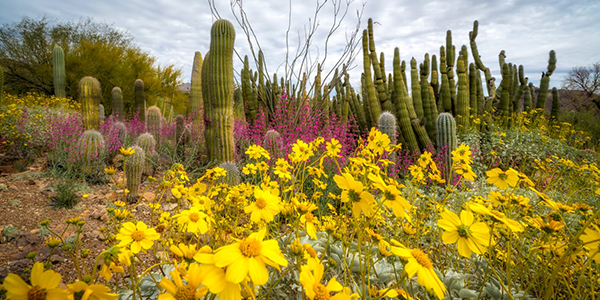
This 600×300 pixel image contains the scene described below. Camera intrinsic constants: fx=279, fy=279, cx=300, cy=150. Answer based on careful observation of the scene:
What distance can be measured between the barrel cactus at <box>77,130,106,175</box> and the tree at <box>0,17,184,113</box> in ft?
32.6

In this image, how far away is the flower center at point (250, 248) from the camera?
Answer: 1.90ft

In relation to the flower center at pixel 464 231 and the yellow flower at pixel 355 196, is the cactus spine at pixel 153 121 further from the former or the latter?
the flower center at pixel 464 231

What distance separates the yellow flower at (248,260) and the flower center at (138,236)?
1.26 feet

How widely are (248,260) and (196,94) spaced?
5.63m

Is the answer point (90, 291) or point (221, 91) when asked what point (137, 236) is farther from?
point (221, 91)

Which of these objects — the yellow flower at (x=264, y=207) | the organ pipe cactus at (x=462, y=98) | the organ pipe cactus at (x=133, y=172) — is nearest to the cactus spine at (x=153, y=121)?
the organ pipe cactus at (x=133, y=172)

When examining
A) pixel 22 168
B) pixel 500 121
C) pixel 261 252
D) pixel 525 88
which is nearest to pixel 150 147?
pixel 22 168

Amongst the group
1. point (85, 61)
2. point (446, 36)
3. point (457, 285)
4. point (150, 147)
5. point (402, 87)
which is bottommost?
point (457, 285)

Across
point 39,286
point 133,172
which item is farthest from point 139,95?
point 39,286

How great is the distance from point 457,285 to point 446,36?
19.3ft

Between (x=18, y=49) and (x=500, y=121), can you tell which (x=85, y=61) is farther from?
(x=500, y=121)

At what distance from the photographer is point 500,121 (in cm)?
632

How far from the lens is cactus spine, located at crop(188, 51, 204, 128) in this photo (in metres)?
5.03

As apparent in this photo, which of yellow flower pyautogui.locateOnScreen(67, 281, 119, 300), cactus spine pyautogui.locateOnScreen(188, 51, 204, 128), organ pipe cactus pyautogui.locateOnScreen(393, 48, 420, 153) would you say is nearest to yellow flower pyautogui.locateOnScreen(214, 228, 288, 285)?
yellow flower pyautogui.locateOnScreen(67, 281, 119, 300)
